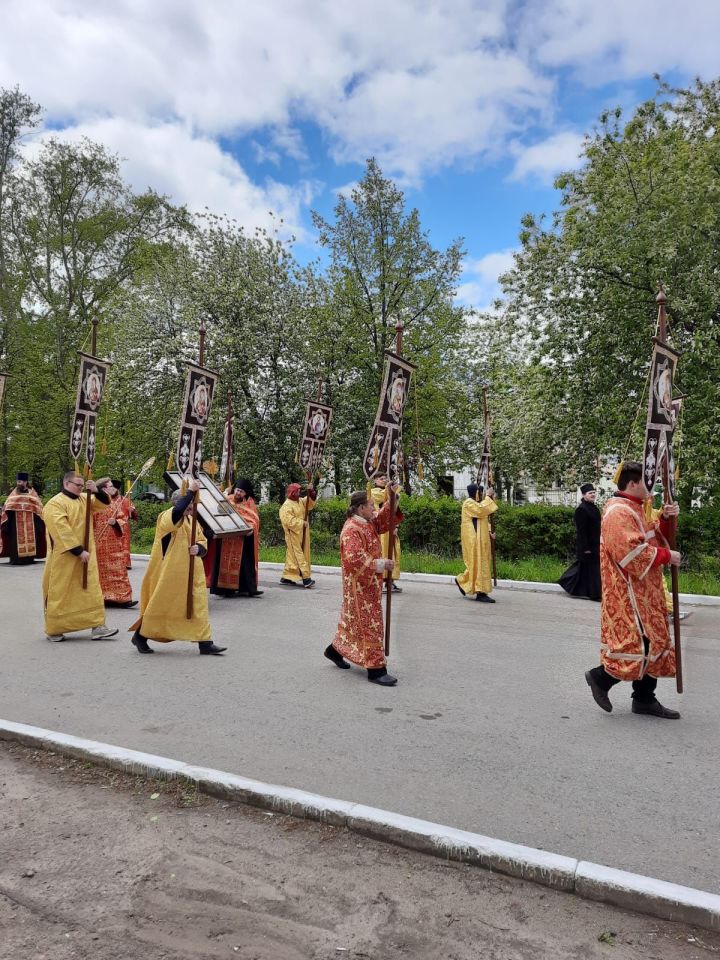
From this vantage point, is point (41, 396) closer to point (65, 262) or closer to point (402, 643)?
point (65, 262)

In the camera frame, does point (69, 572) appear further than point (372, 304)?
No

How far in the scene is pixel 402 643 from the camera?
8.70 metres

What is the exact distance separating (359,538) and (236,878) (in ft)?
12.3

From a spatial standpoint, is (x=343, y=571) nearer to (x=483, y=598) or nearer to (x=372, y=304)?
(x=483, y=598)

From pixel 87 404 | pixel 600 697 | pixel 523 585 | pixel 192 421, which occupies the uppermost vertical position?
pixel 87 404

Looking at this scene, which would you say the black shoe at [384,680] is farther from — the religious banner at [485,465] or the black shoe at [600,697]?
the religious banner at [485,465]

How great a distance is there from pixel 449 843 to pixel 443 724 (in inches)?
78.1

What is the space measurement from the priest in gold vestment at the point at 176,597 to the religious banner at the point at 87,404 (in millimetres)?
2090

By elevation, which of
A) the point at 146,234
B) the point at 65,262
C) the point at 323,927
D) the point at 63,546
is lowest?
the point at 323,927

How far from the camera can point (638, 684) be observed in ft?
19.2

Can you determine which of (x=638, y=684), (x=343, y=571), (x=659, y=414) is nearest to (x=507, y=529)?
(x=343, y=571)

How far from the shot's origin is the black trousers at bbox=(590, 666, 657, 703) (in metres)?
5.78

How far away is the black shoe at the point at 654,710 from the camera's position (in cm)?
578

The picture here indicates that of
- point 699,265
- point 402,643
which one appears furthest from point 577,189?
point 402,643
